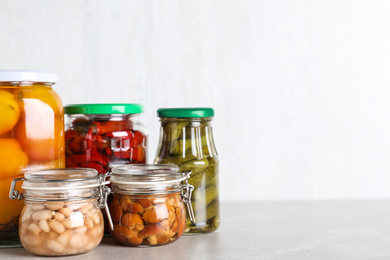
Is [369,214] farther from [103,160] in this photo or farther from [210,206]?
[103,160]

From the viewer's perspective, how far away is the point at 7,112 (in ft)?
3.00

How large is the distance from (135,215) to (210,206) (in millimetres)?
187

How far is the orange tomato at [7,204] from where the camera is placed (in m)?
0.92

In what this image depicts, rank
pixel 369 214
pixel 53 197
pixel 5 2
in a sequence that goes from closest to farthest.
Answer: pixel 53 197, pixel 369 214, pixel 5 2

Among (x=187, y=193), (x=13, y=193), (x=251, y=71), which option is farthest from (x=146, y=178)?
(x=251, y=71)

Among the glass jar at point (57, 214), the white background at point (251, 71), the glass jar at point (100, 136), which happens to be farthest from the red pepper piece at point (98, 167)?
the white background at point (251, 71)

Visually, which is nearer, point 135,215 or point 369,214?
point 135,215

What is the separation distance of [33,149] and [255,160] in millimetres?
697

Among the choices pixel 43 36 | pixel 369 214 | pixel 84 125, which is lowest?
pixel 369 214

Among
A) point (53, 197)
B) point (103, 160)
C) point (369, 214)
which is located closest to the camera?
point (53, 197)

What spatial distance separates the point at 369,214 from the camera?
1276 mm

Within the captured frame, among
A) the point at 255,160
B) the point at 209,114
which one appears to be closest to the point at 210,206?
the point at 209,114

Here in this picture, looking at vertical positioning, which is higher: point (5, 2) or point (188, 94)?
point (5, 2)

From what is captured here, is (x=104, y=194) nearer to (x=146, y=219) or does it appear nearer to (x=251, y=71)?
(x=146, y=219)
